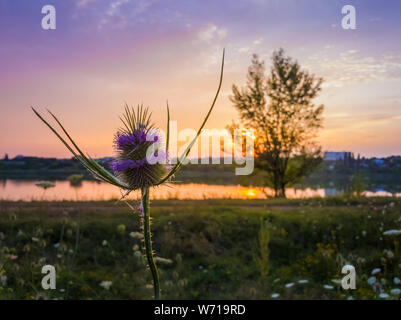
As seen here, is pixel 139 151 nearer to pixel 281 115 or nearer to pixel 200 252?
pixel 200 252

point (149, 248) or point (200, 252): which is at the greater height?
point (149, 248)

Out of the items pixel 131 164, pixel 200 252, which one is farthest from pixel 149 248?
pixel 200 252

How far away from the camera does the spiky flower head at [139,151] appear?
219 centimetres

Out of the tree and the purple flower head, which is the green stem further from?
the tree

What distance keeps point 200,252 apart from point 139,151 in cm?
760

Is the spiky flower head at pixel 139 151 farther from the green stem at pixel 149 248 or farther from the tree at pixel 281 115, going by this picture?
the tree at pixel 281 115

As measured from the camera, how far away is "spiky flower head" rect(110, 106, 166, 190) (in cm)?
219

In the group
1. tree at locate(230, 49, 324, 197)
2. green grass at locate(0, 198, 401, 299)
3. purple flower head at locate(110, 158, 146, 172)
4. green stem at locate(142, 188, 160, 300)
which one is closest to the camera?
green stem at locate(142, 188, 160, 300)

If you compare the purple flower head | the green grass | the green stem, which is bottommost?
the green grass

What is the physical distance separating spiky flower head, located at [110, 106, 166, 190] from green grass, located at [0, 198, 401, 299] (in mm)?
4785

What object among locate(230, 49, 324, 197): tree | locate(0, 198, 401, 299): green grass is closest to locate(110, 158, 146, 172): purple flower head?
locate(0, 198, 401, 299): green grass

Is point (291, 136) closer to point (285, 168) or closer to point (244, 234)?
point (285, 168)

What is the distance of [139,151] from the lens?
7.63 ft

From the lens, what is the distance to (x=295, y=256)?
30.7 ft
